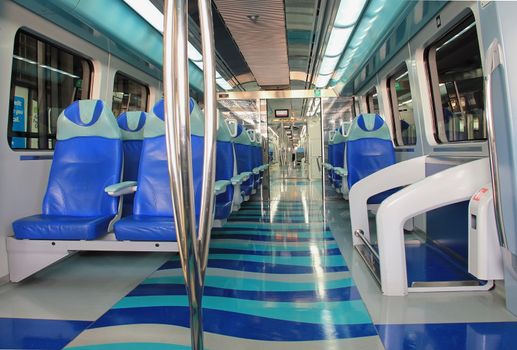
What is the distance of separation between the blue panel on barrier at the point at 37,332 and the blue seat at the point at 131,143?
1.94m

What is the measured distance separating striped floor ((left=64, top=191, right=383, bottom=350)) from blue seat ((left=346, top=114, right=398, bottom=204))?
160cm

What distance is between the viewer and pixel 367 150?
5.52 m

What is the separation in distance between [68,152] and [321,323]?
9.04 ft

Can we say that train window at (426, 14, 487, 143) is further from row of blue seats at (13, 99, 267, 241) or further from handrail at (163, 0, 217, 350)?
handrail at (163, 0, 217, 350)

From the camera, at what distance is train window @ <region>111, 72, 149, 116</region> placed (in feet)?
18.6

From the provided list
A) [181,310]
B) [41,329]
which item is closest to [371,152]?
[181,310]

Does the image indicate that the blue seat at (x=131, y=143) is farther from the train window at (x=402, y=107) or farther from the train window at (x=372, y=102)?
the train window at (x=372, y=102)

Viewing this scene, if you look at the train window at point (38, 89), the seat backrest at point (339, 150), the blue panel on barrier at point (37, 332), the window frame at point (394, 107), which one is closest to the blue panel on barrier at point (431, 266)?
the blue panel on barrier at point (37, 332)

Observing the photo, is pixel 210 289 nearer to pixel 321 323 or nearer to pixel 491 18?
pixel 321 323

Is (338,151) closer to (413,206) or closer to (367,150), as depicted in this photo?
(367,150)

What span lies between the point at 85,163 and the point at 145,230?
1177mm

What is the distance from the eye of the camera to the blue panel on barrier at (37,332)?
209cm

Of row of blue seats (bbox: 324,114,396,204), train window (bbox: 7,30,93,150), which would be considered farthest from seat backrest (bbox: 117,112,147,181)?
row of blue seats (bbox: 324,114,396,204)

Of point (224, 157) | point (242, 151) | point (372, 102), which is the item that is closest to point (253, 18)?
point (242, 151)
